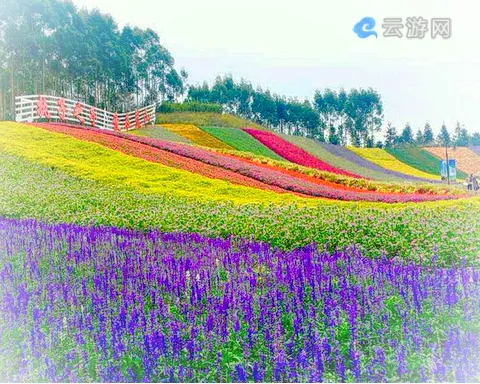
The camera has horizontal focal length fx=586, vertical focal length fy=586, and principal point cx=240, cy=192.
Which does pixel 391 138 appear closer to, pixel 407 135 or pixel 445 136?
pixel 407 135

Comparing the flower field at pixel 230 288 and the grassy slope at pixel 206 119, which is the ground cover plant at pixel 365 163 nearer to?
the flower field at pixel 230 288

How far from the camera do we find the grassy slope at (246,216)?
312 inches

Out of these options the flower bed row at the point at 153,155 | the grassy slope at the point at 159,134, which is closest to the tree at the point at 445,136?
the flower bed row at the point at 153,155

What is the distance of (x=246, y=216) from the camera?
1012 centimetres

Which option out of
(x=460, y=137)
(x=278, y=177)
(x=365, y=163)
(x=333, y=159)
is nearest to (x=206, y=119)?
(x=278, y=177)

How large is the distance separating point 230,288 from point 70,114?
434 inches

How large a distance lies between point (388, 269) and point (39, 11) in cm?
830

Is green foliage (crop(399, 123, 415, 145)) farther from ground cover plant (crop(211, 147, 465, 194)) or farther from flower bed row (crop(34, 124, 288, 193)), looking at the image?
flower bed row (crop(34, 124, 288, 193))

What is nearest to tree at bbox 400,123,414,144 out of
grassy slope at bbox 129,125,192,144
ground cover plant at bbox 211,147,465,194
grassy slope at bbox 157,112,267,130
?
ground cover plant at bbox 211,147,465,194

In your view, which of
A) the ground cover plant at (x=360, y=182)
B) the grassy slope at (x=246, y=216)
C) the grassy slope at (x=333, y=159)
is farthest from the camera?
the grassy slope at (x=333, y=159)

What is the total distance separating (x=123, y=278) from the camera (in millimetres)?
6383

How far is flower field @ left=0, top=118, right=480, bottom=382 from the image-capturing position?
4.89 m

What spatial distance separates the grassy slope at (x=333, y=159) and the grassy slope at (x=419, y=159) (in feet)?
1.92

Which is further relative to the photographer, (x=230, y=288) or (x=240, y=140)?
(x=240, y=140)
